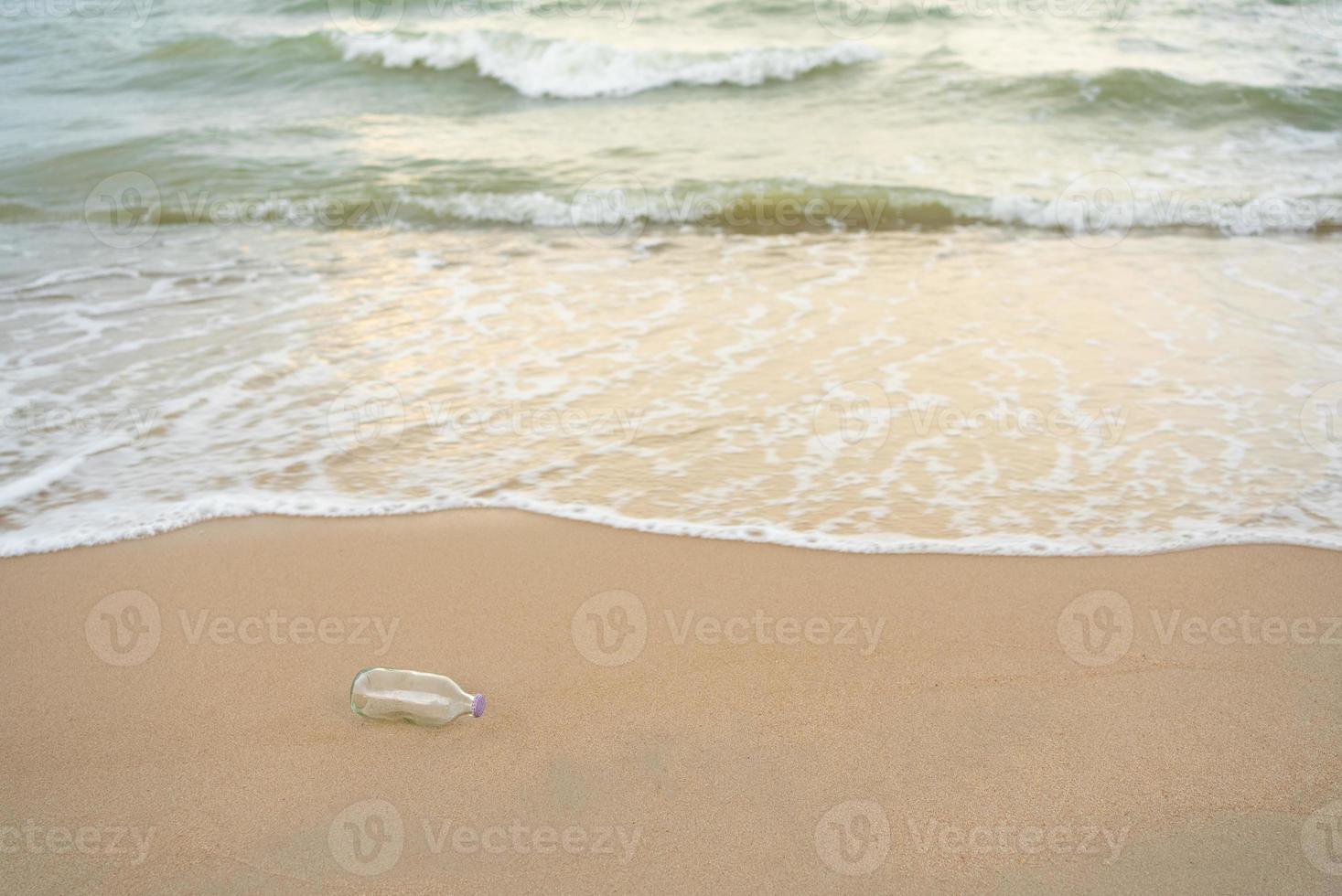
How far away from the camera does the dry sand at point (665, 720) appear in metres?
2.30

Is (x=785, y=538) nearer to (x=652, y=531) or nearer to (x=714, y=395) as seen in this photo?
(x=652, y=531)

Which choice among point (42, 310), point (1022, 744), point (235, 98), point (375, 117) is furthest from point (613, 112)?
point (1022, 744)

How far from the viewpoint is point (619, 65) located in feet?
36.1

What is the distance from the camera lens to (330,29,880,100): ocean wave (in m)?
10.8

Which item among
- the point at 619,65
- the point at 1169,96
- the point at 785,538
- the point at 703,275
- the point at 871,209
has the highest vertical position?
the point at 619,65

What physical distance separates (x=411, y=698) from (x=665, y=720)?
70 centimetres

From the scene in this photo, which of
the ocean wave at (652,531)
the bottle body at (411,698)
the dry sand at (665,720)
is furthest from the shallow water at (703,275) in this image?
the bottle body at (411,698)

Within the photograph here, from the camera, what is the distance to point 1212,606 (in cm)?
309

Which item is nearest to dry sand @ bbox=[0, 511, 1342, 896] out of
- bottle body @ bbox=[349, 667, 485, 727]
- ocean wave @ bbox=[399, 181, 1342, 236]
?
bottle body @ bbox=[349, 667, 485, 727]

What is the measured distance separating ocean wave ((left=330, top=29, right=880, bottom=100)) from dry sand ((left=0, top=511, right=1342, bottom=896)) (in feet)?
27.8

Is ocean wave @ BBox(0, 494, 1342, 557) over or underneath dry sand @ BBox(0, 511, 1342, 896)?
over

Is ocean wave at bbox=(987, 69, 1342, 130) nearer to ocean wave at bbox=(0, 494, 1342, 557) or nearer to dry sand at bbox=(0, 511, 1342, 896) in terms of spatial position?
ocean wave at bbox=(0, 494, 1342, 557)

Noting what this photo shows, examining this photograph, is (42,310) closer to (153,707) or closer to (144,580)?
(144,580)

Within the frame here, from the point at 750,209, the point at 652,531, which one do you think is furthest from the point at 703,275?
the point at 652,531
